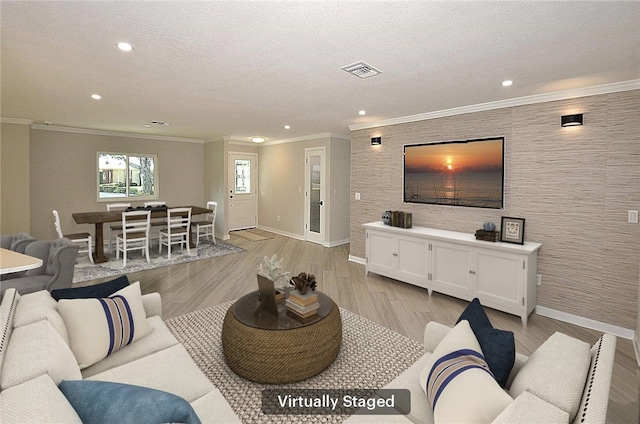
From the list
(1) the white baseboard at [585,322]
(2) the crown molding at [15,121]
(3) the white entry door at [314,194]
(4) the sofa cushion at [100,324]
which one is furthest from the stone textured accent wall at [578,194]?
(2) the crown molding at [15,121]

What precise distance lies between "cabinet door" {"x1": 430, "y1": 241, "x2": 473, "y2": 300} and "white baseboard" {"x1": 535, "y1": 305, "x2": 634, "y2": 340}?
0.81 m

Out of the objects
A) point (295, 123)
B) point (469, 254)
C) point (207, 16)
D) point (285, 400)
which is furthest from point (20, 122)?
point (469, 254)

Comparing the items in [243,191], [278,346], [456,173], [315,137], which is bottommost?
[278,346]

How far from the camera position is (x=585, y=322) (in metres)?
3.40

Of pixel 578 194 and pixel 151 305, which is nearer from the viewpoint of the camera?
pixel 151 305

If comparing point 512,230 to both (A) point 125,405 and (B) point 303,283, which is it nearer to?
(B) point 303,283

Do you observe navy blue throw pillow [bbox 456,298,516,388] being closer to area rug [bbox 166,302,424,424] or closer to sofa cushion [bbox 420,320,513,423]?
sofa cushion [bbox 420,320,513,423]

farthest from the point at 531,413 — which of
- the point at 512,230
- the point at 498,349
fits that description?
the point at 512,230

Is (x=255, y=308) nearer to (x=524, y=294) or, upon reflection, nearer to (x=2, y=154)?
(x=524, y=294)

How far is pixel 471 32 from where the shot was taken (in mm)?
2127

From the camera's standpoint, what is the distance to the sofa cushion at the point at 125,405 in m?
1.07

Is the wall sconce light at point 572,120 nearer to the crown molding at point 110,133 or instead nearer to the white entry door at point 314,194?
the white entry door at point 314,194

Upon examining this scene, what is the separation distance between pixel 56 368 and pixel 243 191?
7.77 m

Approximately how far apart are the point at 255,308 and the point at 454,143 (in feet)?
11.4
